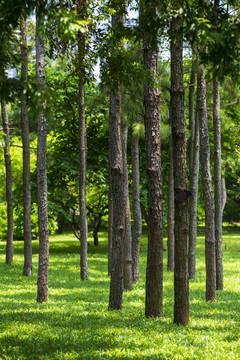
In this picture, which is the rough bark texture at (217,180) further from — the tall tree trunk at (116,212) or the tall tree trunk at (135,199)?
the tall tree trunk at (116,212)

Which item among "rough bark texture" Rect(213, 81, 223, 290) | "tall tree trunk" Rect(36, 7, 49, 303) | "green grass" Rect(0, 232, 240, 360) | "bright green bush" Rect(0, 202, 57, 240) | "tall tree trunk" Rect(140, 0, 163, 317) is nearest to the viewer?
"green grass" Rect(0, 232, 240, 360)

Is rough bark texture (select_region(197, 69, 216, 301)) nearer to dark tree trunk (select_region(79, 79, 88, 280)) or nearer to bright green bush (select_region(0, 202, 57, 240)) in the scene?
dark tree trunk (select_region(79, 79, 88, 280))

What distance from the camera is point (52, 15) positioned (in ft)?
17.9

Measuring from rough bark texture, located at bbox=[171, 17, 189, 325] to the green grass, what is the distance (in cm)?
47

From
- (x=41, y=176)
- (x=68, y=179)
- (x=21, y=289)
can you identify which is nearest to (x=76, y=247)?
(x=68, y=179)

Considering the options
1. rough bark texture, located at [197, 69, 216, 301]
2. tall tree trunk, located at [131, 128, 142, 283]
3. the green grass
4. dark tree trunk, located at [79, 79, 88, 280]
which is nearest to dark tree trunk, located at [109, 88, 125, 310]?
the green grass

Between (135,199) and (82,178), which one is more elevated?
(82,178)

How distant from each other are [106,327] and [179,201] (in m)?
2.57

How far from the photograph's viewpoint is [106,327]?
8.12 metres

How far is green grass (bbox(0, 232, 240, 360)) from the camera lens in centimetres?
657

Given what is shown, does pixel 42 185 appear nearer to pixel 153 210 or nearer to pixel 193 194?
pixel 153 210

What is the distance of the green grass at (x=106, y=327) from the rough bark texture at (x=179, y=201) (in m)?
0.47

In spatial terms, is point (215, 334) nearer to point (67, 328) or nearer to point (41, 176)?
point (67, 328)

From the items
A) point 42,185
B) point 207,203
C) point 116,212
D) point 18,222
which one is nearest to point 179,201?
point 116,212
